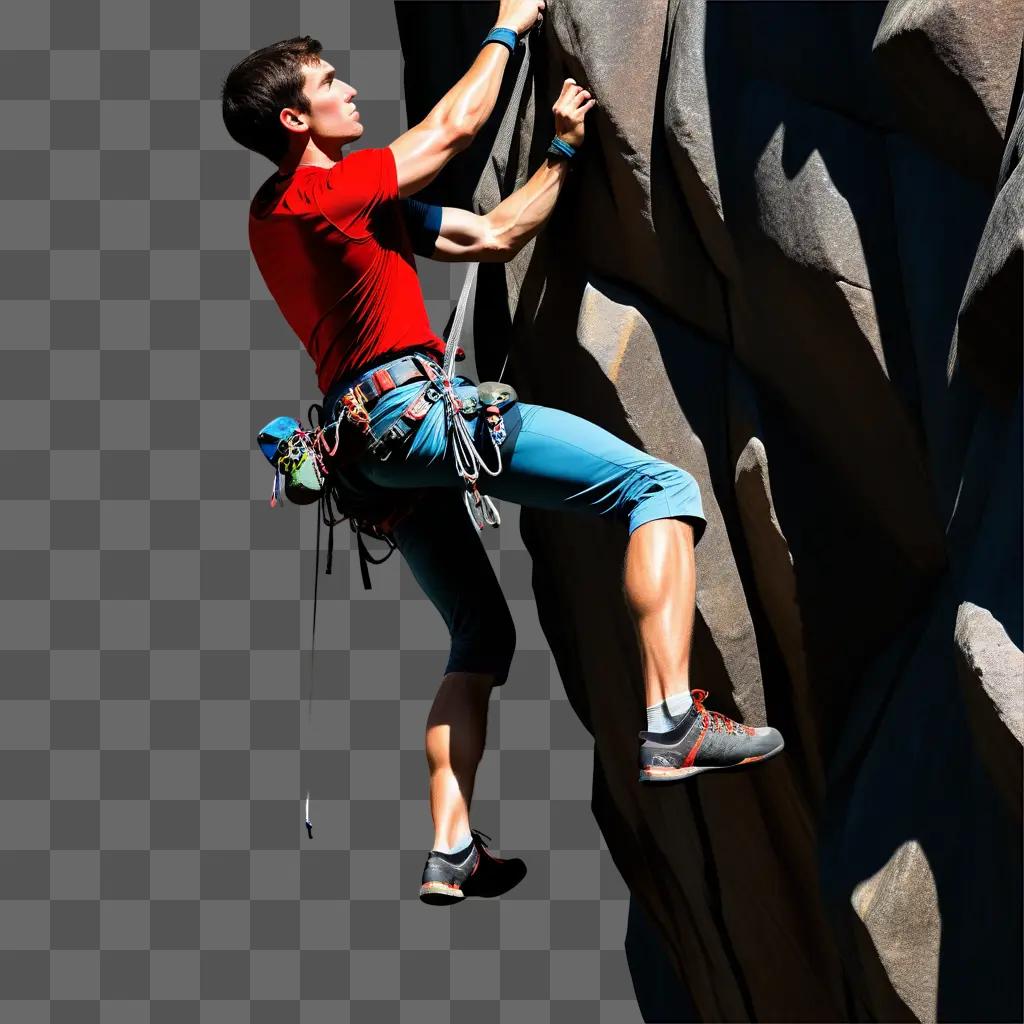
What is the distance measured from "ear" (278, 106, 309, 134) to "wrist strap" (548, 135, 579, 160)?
0.71 meters

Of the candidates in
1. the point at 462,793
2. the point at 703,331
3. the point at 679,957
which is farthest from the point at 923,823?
the point at 679,957

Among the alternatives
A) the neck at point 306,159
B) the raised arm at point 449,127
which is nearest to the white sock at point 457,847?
the raised arm at point 449,127

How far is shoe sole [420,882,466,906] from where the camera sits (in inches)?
179

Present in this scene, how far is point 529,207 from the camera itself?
16.3 ft

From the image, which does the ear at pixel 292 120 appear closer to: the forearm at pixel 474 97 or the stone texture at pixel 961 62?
the forearm at pixel 474 97

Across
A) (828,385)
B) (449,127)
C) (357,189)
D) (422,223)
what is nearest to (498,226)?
(422,223)

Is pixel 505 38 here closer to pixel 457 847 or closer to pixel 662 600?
pixel 662 600

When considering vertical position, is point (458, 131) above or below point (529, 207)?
above

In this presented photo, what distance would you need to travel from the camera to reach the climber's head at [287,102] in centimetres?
466

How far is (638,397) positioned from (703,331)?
265mm

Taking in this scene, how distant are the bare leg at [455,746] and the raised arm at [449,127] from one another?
128 cm

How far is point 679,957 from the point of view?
6613mm

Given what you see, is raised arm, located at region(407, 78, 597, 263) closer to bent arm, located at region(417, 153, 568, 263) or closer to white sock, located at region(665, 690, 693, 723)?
bent arm, located at region(417, 153, 568, 263)

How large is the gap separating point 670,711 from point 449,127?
1.59 m
